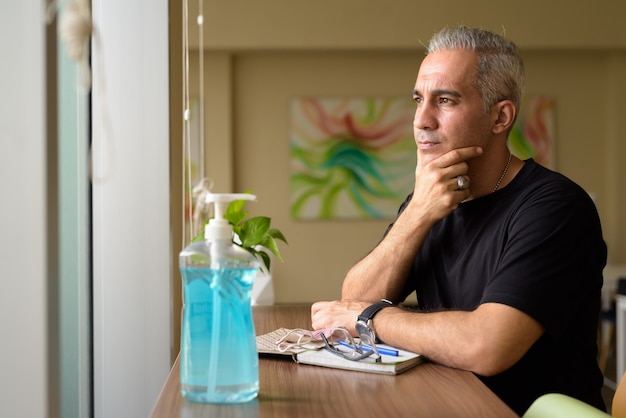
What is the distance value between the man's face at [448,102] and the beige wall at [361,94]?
13.9 feet

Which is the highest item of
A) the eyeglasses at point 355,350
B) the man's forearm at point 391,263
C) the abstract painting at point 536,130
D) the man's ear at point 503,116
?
the abstract painting at point 536,130

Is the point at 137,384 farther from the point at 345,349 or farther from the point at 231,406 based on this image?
the point at 231,406

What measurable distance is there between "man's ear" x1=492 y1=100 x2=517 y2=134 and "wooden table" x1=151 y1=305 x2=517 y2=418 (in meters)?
0.72

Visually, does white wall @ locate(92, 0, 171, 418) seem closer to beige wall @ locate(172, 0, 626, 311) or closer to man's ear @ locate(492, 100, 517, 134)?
man's ear @ locate(492, 100, 517, 134)

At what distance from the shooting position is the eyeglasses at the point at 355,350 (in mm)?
1269

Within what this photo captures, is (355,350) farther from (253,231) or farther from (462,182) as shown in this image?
(253,231)

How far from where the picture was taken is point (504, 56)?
1.75 metres

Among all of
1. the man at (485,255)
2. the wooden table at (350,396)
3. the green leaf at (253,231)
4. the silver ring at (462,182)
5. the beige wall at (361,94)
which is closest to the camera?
the wooden table at (350,396)

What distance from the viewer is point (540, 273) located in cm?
139

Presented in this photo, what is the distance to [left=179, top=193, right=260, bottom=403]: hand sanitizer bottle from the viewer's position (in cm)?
100

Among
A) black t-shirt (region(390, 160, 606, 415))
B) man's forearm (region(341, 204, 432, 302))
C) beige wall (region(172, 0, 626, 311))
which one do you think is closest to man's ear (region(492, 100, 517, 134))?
black t-shirt (region(390, 160, 606, 415))

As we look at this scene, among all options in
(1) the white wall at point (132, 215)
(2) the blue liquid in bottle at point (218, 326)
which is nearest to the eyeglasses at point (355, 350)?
(2) the blue liquid in bottle at point (218, 326)

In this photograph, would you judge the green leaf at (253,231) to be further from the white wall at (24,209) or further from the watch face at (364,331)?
the white wall at (24,209)

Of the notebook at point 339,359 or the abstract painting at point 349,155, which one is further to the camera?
the abstract painting at point 349,155
